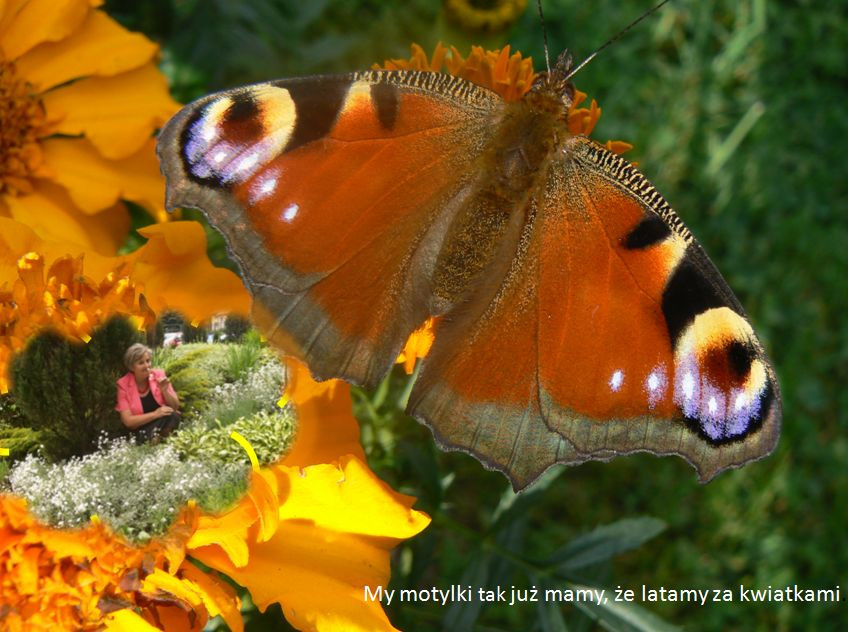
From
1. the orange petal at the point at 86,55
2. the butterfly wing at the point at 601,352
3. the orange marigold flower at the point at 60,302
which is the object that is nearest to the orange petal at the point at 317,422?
A: the butterfly wing at the point at 601,352

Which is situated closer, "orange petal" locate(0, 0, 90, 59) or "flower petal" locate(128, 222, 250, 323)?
"flower petal" locate(128, 222, 250, 323)

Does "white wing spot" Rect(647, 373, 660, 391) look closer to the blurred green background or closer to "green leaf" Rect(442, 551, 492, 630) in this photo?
"green leaf" Rect(442, 551, 492, 630)

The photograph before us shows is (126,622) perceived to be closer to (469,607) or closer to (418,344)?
(418,344)

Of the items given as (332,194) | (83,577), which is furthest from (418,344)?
(83,577)

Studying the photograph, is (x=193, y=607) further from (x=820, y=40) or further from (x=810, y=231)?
(x=820, y=40)

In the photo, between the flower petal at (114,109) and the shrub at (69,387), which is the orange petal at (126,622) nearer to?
the shrub at (69,387)

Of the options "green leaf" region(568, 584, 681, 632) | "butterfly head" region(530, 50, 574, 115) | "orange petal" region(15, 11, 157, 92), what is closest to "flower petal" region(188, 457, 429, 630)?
"green leaf" region(568, 584, 681, 632)
